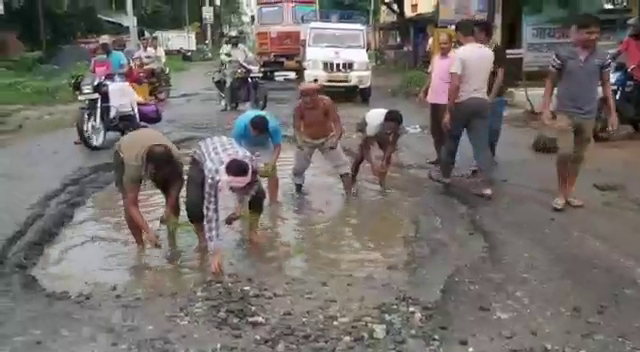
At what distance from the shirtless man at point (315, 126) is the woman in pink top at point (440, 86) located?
1405mm

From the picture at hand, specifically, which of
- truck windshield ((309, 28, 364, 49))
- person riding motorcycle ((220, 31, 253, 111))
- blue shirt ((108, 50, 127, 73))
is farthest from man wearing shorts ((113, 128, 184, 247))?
truck windshield ((309, 28, 364, 49))

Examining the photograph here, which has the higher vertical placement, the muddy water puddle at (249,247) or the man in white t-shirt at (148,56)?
the man in white t-shirt at (148,56)

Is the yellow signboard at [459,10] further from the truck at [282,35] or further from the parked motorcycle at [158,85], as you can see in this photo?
the parked motorcycle at [158,85]

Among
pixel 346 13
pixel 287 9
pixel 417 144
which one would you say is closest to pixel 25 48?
pixel 287 9

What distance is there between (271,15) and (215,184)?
28.0 metres

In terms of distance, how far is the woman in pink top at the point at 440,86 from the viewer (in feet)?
32.8

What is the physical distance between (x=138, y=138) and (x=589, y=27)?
389 cm

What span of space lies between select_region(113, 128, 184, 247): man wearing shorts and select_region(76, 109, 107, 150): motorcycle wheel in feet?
20.5

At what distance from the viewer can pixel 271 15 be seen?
33312 millimetres

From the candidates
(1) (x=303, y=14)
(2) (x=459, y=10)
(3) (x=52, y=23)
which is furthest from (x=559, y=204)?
(3) (x=52, y=23)

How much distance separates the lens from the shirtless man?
8914 millimetres

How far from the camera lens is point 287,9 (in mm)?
33250

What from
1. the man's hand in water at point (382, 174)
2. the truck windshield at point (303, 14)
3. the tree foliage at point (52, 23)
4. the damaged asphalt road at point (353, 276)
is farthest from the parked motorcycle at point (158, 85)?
the tree foliage at point (52, 23)

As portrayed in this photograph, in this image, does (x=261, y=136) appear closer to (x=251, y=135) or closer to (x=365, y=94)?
(x=251, y=135)
